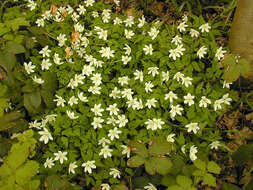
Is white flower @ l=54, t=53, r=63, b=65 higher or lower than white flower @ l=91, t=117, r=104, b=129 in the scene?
higher

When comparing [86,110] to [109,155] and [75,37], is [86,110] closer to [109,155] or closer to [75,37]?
[109,155]

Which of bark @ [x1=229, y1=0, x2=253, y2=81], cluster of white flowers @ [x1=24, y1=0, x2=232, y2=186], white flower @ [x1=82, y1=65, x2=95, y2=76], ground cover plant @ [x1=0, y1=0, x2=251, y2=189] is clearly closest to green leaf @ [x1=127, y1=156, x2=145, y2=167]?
ground cover plant @ [x1=0, y1=0, x2=251, y2=189]

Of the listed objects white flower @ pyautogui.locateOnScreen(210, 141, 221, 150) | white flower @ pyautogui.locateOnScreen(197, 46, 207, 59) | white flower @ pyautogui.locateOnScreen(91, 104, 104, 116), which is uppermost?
white flower @ pyautogui.locateOnScreen(197, 46, 207, 59)

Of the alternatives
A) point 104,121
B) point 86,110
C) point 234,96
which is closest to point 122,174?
point 104,121

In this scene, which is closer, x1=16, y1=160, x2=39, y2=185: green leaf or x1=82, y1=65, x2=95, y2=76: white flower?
x1=16, y1=160, x2=39, y2=185: green leaf

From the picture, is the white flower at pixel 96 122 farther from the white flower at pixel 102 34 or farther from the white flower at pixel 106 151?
the white flower at pixel 102 34

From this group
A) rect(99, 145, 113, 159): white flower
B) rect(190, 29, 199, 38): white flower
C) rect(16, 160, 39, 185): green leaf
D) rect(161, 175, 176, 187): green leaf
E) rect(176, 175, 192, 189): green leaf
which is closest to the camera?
rect(16, 160, 39, 185): green leaf

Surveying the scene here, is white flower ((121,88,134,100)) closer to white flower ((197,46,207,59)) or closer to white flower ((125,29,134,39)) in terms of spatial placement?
white flower ((125,29,134,39))
